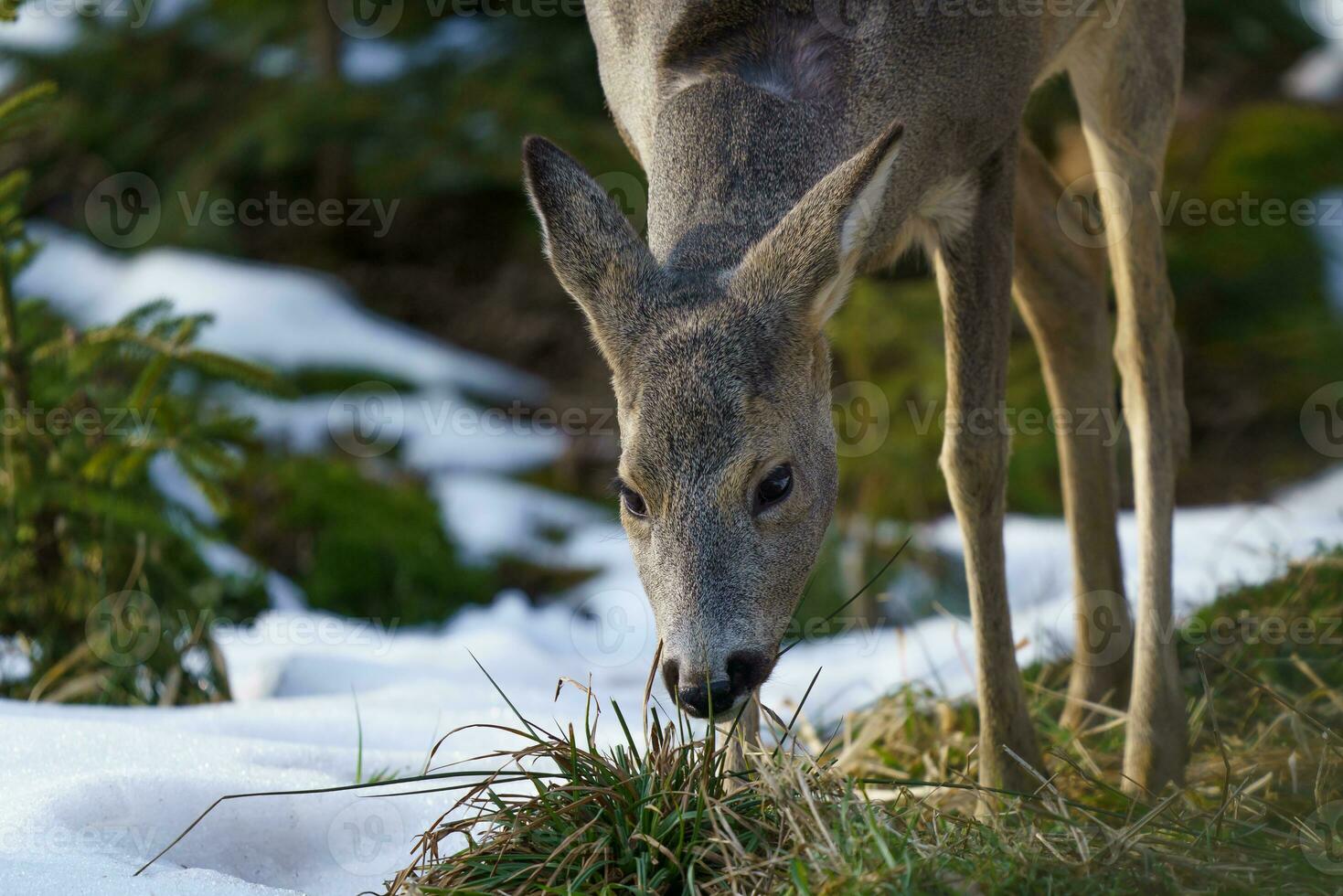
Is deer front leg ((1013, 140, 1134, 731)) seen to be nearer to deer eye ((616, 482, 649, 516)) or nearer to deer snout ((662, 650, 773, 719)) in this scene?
deer eye ((616, 482, 649, 516))

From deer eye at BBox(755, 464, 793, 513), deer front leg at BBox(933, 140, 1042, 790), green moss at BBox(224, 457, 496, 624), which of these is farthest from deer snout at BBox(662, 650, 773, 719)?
green moss at BBox(224, 457, 496, 624)

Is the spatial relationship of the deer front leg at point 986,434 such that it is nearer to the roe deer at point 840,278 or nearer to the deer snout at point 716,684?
the roe deer at point 840,278

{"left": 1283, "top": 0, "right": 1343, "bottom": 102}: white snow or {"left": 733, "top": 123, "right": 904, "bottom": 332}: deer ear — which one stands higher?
{"left": 1283, "top": 0, "right": 1343, "bottom": 102}: white snow

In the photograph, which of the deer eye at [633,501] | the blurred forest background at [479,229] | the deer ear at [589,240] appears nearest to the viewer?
the deer eye at [633,501]

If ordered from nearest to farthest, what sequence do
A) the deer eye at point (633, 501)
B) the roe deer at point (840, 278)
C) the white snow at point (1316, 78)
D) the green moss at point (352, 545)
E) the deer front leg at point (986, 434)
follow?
the roe deer at point (840, 278) < the deer eye at point (633, 501) < the deer front leg at point (986, 434) < the green moss at point (352, 545) < the white snow at point (1316, 78)

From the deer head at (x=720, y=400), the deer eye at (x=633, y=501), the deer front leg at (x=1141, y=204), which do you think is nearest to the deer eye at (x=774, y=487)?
the deer head at (x=720, y=400)

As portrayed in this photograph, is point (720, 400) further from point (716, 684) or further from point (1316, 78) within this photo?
point (1316, 78)

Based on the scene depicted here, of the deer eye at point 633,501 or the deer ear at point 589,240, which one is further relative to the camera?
the deer ear at point 589,240

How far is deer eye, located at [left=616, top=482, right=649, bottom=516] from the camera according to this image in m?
4.03

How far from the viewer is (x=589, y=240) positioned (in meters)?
4.19

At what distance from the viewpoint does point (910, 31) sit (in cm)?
A: 472

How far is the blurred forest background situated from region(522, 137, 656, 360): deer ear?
4.63 metres

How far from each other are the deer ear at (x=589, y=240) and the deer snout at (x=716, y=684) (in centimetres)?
99

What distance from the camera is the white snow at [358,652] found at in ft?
12.5
